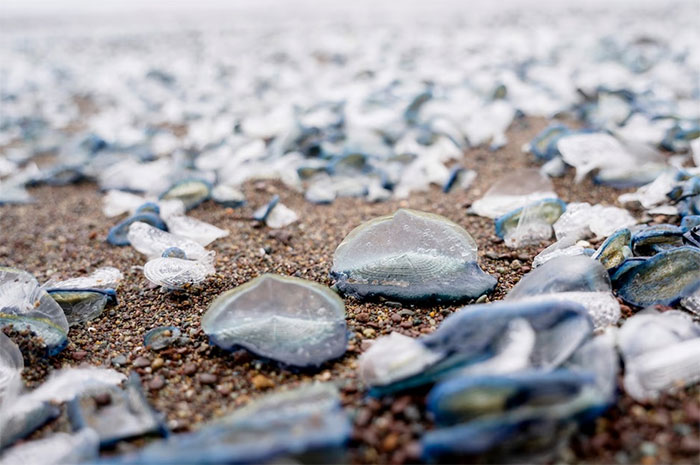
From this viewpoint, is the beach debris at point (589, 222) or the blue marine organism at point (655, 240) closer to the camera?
the blue marine organism at point (655, 240)

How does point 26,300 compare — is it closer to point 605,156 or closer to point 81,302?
point 81,302

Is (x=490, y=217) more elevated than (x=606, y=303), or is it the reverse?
(x=606, y=303)

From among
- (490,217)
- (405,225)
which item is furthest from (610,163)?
(405,225)

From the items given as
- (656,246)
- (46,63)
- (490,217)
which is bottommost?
(46,63)

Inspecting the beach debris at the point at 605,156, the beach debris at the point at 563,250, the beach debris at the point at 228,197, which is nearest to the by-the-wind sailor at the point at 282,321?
the beach debris at the point at 563,250

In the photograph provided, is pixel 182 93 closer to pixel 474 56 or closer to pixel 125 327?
pixel 474 56

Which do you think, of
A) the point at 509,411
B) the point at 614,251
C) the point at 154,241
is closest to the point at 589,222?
the point at 614,251

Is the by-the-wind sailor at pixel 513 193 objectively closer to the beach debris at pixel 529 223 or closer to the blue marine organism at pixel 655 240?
the beach debris at pixel 529 223

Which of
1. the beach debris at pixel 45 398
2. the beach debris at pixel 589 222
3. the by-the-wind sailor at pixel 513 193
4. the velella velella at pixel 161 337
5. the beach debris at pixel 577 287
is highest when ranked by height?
the beach debris at pixel 577 287
